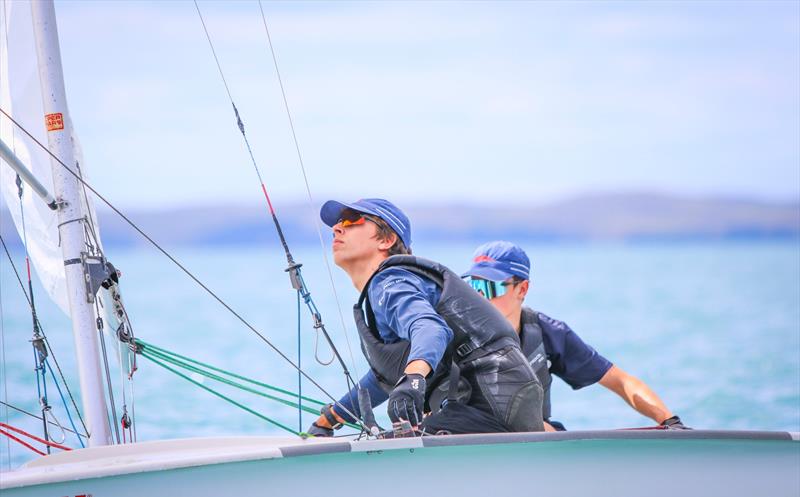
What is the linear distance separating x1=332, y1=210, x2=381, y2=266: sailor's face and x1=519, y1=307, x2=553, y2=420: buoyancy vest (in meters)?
0.79

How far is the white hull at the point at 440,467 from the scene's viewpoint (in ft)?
8.59

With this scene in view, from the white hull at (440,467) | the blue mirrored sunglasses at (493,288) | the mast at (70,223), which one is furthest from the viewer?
the blue mirrored sunglasses at (493,288)

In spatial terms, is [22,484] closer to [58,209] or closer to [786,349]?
[58,209]

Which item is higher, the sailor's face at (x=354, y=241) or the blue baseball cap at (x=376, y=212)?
the blue baseball cap at (x=376, y=212)

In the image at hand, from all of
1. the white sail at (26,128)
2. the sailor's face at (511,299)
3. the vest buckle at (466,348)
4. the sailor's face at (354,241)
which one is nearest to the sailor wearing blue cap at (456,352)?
the vest buckle at (466,348)

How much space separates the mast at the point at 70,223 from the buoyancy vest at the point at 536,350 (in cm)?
124

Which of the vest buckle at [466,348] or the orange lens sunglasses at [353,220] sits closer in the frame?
the vest buckle at [466,348]

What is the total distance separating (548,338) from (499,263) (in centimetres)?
28

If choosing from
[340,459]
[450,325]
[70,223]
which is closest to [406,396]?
[340,459]

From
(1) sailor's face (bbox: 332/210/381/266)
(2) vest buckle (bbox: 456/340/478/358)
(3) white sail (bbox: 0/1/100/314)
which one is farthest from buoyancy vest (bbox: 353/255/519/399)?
(3) white sail (bbox: 0/1/100/314)

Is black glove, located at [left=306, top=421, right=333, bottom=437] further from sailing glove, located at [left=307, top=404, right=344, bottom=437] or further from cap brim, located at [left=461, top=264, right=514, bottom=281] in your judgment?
cap brim, located at [left=461, top=264, right=514, bottom=281]

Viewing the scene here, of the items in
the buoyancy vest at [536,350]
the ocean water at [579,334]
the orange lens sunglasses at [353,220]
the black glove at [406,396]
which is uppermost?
the ocean water at [579,334]

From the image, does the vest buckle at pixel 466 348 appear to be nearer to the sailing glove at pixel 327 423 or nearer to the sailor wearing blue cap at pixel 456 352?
the sailor wearing blue cap at pixel 456 352

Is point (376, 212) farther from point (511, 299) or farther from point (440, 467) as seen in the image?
point (511, 299)
